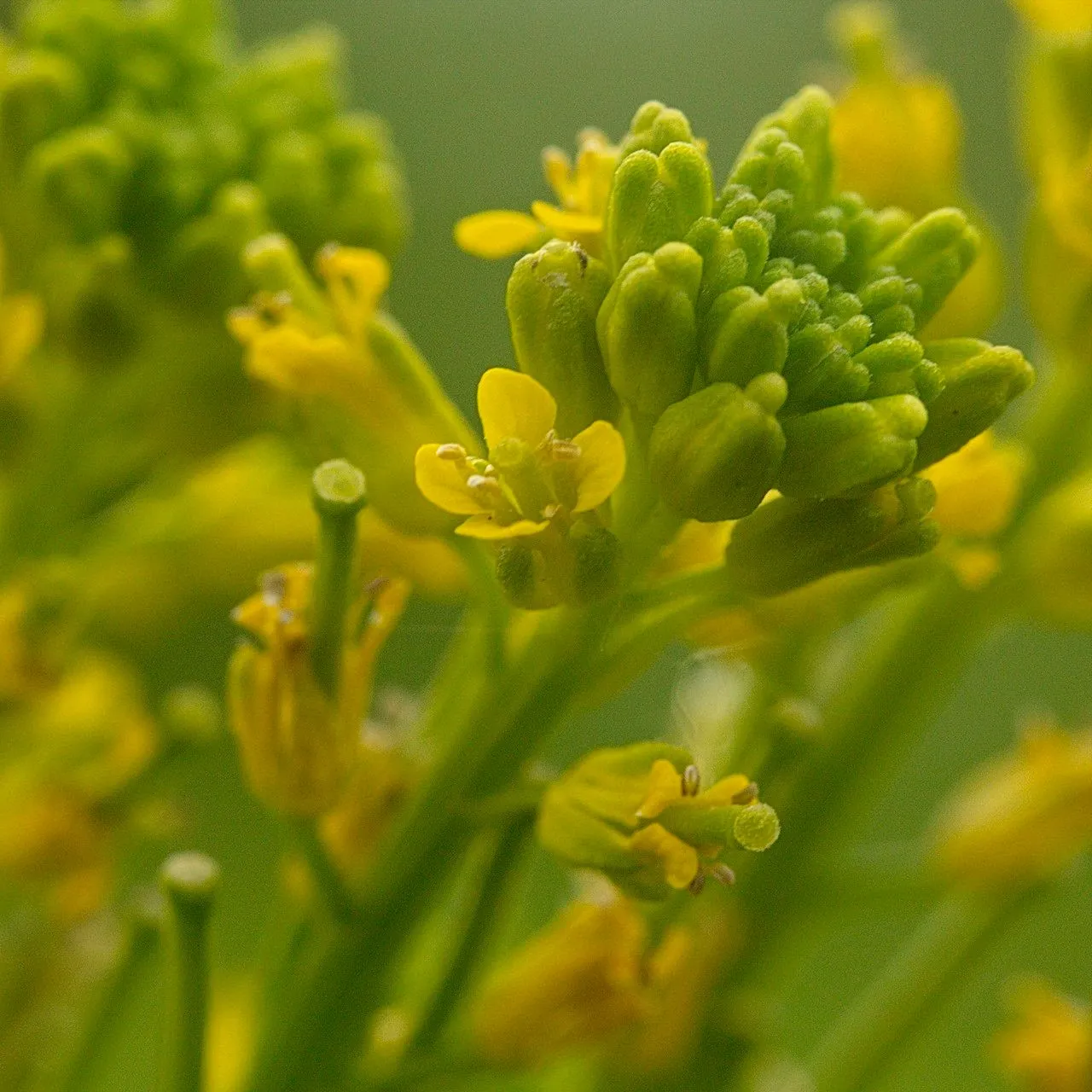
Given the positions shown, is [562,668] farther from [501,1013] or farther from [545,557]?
[501,1013]

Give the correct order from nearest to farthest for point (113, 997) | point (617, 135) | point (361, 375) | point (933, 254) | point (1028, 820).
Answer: point (933, 254) → point (361, 375) → point (113, 997) → point (1028, 820) → point (617, 135)

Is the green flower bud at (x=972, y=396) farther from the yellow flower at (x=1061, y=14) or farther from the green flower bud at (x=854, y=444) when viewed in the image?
the yellow flower at (x=1061, y=14)

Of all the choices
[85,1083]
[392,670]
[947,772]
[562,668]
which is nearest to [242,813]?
[392,670]

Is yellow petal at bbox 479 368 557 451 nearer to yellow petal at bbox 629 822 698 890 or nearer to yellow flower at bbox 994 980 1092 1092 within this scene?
yellow petal at bbox 629 822 698 890

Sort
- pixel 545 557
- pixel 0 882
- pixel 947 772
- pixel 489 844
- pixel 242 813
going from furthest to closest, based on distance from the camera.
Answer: pixel 947 772 < pixel 242 813 < pixel 0 882 < pixel 489 844 < pixel 545 557

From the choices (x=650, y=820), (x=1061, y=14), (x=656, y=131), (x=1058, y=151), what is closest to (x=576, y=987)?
(x=650, y=820)

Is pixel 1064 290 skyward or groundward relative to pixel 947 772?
skyward

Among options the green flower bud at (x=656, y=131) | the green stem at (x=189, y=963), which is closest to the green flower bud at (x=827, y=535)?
the green flower bud at (x=656, y=131)

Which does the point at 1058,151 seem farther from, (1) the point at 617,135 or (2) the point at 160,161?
(1) the point at 617,135
